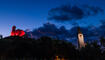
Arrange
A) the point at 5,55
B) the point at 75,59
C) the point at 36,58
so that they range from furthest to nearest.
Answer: the point at 75,59 < the point at 36,58 < the point at 5,55

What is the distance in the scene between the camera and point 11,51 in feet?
30.0

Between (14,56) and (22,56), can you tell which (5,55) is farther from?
(22,56)

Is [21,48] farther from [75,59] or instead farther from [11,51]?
[75,59]

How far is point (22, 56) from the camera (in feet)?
31.6

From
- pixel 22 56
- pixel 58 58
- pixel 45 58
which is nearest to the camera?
pixel 22 56

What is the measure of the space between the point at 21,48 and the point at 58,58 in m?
4.92

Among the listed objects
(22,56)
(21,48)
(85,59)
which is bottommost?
(85,59)

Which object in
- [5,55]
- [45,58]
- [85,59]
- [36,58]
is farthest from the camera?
[85,59]

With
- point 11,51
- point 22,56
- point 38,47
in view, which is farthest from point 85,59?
point 11,51

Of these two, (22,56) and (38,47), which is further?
(38,47)

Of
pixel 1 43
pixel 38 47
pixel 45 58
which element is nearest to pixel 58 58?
pixel 45 58

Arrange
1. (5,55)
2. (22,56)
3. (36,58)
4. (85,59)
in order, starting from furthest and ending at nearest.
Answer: (85,59), (36,58), (22,56), (5,55)

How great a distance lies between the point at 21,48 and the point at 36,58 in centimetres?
168

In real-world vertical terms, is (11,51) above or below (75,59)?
above
